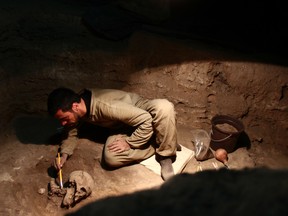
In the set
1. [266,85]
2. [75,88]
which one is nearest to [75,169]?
[75,88]

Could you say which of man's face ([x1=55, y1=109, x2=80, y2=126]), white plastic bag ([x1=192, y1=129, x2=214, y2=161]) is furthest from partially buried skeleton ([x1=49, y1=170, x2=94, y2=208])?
white plastic bag ([x1=192, y1=129, x2=214, y2=161])

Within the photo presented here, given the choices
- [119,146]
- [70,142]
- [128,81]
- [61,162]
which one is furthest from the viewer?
[128,81]

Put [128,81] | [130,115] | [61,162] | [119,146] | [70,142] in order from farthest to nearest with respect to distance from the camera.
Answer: [128,81] → [70,142] → [119,146] → [61,162] → [130,115]

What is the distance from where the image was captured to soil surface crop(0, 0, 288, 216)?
14.0 ft

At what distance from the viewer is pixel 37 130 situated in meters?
4.59

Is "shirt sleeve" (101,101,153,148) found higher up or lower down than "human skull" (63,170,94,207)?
higher up

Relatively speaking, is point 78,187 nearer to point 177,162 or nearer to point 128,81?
point 177,162

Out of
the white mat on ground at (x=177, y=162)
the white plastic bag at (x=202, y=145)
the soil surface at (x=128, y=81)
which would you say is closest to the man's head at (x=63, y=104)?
the soil surface at (x=128, y=81)

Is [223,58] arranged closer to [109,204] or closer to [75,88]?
[75,88]

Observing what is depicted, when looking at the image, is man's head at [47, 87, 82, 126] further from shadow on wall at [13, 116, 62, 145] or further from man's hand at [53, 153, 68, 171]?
shadow on wall at [13, 116, 62, 145]

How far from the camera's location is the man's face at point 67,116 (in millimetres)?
3436

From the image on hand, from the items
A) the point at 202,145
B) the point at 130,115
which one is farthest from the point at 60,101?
the point at 202,145

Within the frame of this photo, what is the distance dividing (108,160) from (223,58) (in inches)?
92.1

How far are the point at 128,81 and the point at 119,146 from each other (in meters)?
1.36
